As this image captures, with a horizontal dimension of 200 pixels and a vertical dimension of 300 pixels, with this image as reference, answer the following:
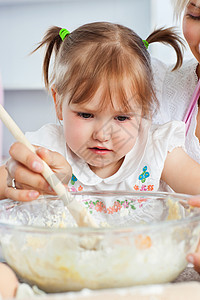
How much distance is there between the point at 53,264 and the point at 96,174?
0.64m

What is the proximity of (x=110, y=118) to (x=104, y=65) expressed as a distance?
130 mm

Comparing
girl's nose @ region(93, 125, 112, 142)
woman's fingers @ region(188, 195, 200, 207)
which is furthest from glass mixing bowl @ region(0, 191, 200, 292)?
girl's nose @ region(93, 125, 112, 142)

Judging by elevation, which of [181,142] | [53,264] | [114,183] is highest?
[53,264]

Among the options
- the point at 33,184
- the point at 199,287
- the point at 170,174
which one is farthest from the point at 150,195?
the point at 170,174

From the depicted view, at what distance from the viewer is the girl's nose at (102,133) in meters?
0.90

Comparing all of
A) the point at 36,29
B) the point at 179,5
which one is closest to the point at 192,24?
the point at 179,5

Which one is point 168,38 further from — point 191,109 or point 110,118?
point 110,118

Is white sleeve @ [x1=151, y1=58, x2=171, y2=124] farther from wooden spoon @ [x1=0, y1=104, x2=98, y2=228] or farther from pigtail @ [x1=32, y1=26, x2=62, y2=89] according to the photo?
wooden spoon @ [x1=0, y1=104, x2=98, y2=228]

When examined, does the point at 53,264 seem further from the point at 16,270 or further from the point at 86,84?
the point at 86,84

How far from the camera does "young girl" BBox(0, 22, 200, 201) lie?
918 millimetres

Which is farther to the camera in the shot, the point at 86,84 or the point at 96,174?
the point at 96,174

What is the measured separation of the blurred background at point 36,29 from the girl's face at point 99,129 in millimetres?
2139

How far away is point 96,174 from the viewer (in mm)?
1075

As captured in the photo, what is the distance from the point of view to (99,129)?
90 centimetres
